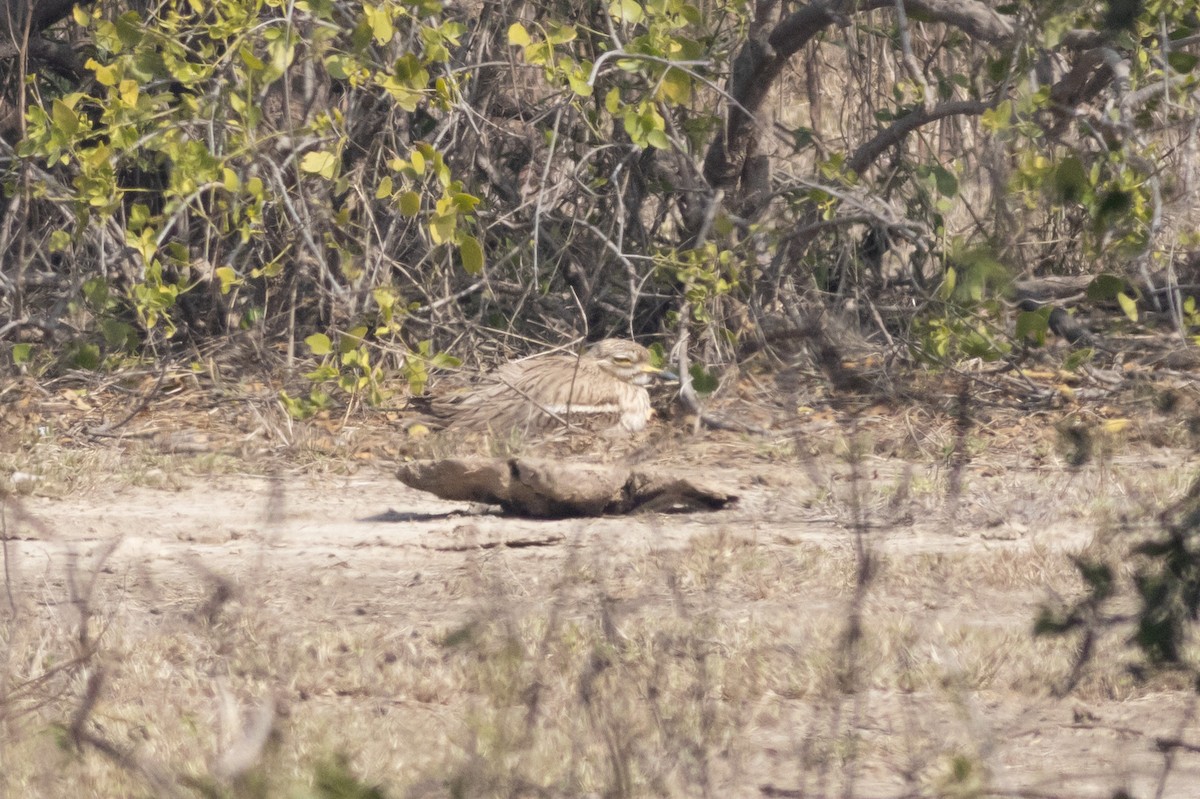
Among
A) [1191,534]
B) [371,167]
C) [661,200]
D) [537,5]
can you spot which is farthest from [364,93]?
[1191,534]

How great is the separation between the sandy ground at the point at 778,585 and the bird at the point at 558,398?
653 millimetres

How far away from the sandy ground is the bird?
653 mm

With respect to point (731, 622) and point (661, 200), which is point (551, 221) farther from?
point (731, 622)

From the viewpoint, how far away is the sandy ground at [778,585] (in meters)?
3.59

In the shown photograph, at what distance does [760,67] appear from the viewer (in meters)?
8.19

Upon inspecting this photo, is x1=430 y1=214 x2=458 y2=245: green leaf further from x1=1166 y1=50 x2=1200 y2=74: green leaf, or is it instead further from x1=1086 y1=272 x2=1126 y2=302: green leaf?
x1=1086 y1=272 x2=1126 y2=302: green leaf

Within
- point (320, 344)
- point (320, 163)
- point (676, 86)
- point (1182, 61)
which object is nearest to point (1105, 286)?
point (1182, 61)

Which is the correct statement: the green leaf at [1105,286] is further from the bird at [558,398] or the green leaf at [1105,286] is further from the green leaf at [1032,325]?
the bird at [558,398]

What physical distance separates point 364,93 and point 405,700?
4.85m

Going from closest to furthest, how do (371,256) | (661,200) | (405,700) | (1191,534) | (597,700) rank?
(1191,534) → (597,700) → (405,700) → (371,256) → (661,200)

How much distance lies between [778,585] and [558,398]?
269 cm

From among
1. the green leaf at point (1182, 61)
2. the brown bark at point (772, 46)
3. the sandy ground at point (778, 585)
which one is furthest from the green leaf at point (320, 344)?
the green leaf at point (1182, 61)

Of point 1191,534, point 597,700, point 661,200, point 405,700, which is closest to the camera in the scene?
point 1191,534

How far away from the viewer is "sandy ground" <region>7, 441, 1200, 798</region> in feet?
11.8
